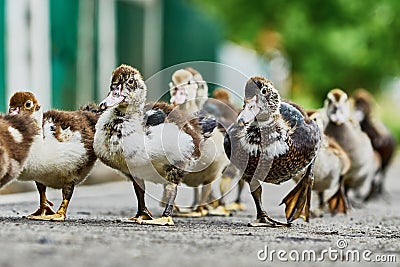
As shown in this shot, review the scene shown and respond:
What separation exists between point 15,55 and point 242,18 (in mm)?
11789

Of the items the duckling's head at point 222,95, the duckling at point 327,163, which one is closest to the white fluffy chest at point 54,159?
the duckling's head at point 222,95

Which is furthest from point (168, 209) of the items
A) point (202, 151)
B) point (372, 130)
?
point (372, 130)

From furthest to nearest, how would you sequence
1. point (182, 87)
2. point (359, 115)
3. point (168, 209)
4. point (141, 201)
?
point (359, 115) → point (182, 87) → point (141, 201) → point (168, 209)

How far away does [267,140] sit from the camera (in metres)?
6.47

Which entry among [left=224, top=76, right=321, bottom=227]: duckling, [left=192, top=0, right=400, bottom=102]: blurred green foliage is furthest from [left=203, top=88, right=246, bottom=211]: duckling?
[left=192, top=0, right=400, bottom=102]: blurred green foliage

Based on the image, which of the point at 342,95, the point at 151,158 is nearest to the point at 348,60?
the point at 342,95

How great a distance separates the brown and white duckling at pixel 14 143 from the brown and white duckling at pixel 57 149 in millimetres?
67

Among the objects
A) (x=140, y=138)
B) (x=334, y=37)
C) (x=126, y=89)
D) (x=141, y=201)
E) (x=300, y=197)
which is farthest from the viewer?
(x=334, y=37)

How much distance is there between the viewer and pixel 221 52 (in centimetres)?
2422

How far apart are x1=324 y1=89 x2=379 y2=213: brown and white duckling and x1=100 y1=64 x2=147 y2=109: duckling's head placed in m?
2.82

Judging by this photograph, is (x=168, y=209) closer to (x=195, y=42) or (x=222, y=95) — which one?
(x=222, y=95)

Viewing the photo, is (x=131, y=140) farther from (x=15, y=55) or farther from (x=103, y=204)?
(x=15, y=55)

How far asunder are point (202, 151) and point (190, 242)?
1617mm

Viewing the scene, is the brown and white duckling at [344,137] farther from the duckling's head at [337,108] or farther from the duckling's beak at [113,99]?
the duckling's beak at [113,99]
